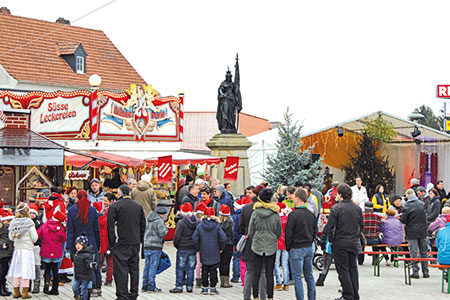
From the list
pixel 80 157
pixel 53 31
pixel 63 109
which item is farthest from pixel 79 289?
pixel 53 31

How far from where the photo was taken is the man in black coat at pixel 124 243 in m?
10.2

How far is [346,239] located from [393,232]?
16.0 ft

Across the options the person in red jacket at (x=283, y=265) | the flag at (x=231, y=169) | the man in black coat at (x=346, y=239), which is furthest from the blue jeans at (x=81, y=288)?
the flag at (x=231, y=169)

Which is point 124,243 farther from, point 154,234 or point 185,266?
point 185,266

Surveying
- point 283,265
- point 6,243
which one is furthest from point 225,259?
point 6,243

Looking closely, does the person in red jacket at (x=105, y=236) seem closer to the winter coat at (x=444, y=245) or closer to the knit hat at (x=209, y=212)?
the knit hat at (x=209, y=212)

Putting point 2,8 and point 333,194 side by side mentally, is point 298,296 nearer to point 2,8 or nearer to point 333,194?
point 333,194

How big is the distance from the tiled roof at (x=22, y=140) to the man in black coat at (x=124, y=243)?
5.53 meters

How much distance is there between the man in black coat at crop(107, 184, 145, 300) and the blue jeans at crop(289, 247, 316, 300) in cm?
227

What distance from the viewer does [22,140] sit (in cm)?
1573

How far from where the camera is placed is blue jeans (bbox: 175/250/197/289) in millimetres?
11648

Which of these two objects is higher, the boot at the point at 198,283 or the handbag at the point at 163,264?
the handbag at the point at 163,264

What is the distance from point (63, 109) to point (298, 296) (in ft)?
44.5

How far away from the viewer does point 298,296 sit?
400 inches
